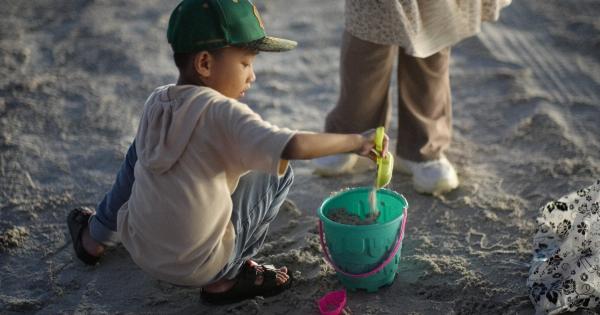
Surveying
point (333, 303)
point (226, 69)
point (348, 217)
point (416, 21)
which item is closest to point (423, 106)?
point (416, 21)

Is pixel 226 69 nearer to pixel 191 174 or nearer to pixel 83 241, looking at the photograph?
pixel 191 174

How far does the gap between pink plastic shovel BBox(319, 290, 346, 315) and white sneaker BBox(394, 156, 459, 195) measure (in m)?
0.81

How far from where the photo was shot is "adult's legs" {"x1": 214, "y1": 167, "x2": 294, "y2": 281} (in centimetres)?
199

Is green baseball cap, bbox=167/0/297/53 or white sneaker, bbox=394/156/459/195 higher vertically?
green baseball cap, bbox=167/0/297/53

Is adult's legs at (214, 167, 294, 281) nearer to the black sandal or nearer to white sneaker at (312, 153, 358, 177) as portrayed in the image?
the black sandal

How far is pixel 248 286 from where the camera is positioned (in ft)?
7.06

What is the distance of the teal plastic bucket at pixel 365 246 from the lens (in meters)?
2.05

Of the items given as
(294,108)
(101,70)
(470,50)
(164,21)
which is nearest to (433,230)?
(294,108)

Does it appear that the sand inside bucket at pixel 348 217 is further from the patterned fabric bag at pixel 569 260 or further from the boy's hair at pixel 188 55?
the boy's hair at pixel 188 55

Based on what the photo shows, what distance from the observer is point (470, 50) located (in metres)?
4.21

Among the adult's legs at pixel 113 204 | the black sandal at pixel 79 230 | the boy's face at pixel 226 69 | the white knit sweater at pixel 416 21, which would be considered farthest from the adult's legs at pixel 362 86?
the black sandal at pixel 79 230

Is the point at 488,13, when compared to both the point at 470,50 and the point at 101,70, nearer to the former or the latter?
the point at 470,50

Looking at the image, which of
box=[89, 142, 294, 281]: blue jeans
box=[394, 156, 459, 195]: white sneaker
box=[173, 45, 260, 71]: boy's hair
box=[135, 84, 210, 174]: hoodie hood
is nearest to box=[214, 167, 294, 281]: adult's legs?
box=[89, 142, 294, 281]: blue jeans

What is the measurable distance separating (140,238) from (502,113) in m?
2.22
